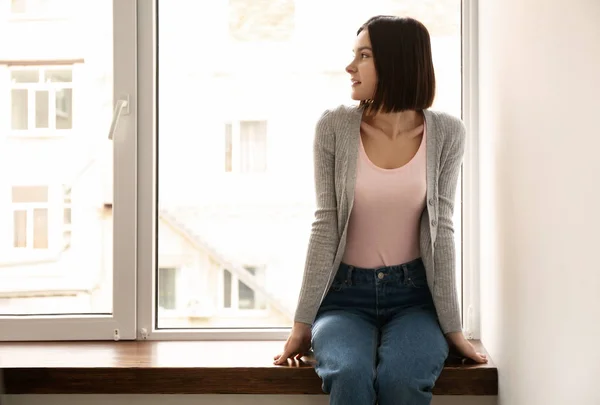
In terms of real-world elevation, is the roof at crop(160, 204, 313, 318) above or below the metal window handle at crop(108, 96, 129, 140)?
below

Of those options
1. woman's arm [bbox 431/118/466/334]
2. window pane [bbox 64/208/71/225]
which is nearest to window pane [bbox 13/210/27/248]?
window pane [bbox 64/208/71/225]

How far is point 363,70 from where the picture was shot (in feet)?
5.72

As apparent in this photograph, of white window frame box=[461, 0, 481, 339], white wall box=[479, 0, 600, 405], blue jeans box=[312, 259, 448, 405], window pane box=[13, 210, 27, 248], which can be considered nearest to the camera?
white wall box=[479, 0, 600, 405]

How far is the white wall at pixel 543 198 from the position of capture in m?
1.02

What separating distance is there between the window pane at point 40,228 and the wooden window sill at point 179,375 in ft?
1.12

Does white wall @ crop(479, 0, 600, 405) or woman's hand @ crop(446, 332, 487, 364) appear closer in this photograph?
white wall @ crop(479, 0, 600, 405)

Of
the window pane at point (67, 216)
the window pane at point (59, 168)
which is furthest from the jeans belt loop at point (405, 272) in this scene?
the window pane at point (67, 216)

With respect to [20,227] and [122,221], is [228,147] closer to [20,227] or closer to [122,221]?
[122,221]

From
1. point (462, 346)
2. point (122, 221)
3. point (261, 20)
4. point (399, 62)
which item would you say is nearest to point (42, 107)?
point (122, 221)

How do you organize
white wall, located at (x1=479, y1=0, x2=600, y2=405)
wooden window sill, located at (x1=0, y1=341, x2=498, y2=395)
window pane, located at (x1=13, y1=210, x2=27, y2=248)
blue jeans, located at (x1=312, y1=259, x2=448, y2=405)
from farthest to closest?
window pane, located at (x1=13, y1=210, x2=27, y2=248)
wooden window sill, located at (x1=0, y1=341, x2=498, y2=395)
blue jeans, located at (x1=312, y1=259, x2=448, y2=405)
white wall, located at (x1=479, y1=0, x2=600, y2=405)

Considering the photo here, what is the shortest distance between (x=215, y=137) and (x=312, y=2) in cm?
45

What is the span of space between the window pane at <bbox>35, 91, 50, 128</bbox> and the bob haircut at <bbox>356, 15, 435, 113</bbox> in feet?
3.03

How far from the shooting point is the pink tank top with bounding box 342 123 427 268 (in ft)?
5.62

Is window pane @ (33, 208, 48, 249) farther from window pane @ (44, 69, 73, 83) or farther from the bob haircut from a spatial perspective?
the bob haircut
